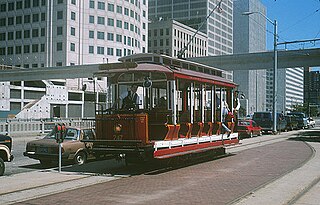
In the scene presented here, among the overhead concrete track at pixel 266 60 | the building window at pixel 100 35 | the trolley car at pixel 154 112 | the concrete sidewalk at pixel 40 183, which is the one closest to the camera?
the concrete sidewalk at pixel 40 183

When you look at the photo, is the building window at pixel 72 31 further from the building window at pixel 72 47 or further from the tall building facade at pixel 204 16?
the tall building facade at pixel 204 16

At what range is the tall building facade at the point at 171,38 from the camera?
115 m

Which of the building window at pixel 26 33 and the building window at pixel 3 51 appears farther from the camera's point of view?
the building window at pixel 3 51

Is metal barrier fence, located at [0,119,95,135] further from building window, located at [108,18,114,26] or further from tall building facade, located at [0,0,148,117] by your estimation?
building window, located at [108,18,114,26]

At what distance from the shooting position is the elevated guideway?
4997 cm

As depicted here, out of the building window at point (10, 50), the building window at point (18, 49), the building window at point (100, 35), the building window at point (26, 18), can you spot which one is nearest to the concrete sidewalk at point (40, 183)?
the building window at point (100, 35)

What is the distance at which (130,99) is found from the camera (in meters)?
13.8

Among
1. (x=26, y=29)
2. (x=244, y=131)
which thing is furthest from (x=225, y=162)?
(x=26, y=29)

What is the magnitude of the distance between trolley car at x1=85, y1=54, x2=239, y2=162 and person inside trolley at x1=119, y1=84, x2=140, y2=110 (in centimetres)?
9

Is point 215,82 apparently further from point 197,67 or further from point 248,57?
point 248,57

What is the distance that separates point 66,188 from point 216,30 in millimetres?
123832

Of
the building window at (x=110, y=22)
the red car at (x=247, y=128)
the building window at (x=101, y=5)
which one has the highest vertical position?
the building window at (x=101, y=5)

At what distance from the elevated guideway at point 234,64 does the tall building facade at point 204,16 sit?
65.7 meters

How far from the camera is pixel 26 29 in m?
87.6
